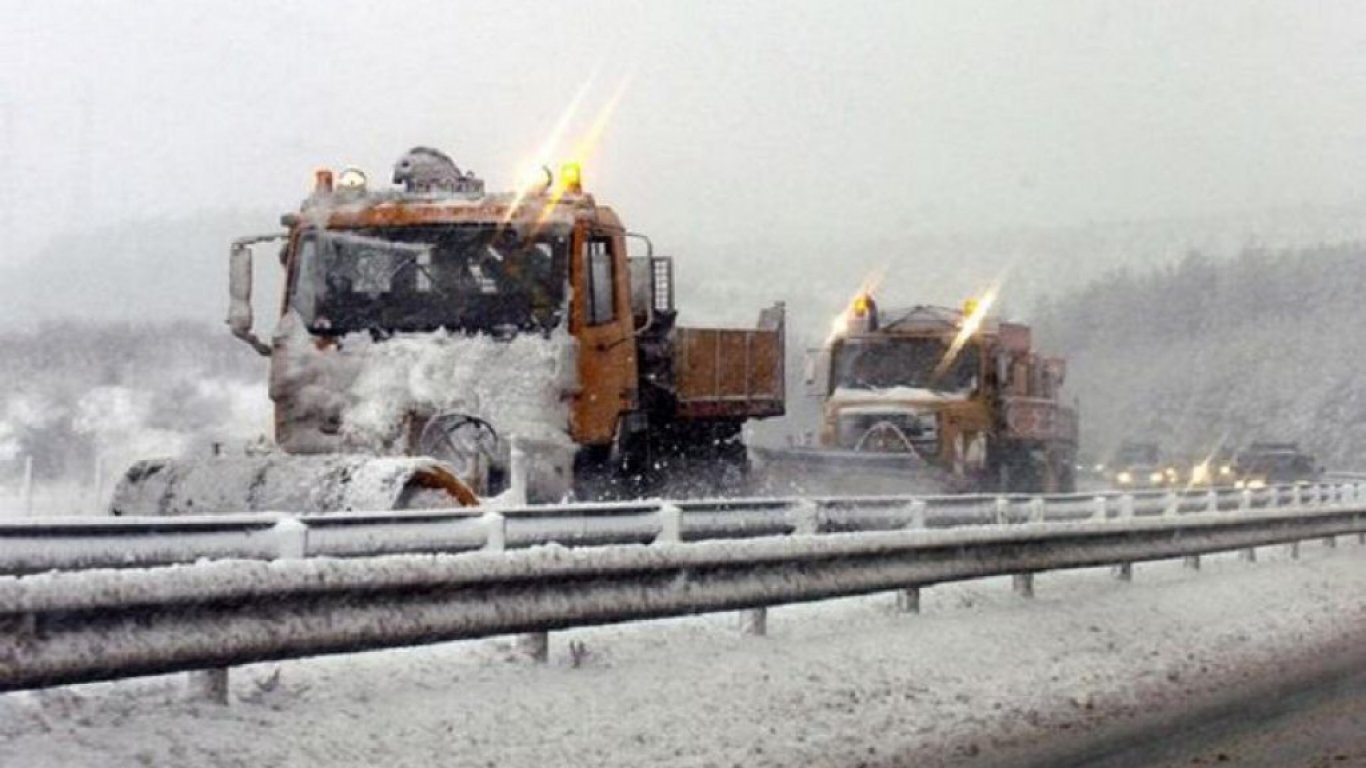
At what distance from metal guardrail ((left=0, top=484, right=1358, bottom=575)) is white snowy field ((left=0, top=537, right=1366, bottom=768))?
1.85 feet

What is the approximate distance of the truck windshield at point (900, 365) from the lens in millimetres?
27672

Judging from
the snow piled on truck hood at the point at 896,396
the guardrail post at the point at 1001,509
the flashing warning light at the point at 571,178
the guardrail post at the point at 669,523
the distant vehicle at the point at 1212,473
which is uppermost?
the flashing warning light at the point at 571,178

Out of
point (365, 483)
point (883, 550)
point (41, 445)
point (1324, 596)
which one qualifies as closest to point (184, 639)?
point (365, 483)

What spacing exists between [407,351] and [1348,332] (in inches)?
3954

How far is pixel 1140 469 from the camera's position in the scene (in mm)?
44344

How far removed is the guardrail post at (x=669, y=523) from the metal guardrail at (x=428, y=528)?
0.8 inches

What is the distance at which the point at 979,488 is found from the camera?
1085 inches

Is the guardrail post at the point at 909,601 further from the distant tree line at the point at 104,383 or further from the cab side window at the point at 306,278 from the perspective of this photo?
the distant tree line at the point at 104,383

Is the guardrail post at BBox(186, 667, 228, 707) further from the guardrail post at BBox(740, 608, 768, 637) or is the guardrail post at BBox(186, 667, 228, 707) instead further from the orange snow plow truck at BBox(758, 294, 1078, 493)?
the orange snow plow truck at BBox(758, 294, 1078, 493)

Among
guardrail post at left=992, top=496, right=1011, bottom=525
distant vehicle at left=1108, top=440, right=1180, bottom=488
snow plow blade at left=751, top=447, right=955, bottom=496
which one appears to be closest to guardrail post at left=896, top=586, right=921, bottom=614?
guardrail post at left=992, top=496, right=1011, bottom=525

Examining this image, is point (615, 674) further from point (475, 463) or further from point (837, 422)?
point (837, 422)

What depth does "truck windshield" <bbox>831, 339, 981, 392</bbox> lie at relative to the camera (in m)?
27.7

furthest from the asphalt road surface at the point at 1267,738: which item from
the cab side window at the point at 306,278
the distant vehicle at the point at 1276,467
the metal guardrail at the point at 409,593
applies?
the distant vehicle at the point at 1276,467

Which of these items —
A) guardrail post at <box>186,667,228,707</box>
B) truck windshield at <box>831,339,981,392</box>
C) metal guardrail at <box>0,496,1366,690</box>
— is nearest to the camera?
metal guardrail at <box>0,496,1366,690</box>
